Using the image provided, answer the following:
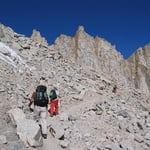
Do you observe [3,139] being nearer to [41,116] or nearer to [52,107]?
[41,116]

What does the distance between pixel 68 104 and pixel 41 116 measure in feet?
13.6

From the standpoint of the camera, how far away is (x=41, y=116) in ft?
40.3

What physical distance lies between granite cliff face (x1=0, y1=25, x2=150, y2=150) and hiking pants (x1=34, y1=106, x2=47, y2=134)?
37 centimetres

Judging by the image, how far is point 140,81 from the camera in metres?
123

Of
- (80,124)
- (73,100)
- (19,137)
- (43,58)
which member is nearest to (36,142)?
(19,137)

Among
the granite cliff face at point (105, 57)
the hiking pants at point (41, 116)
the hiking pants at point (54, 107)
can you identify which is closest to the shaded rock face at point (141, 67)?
the granite cliff face at point (105, 57)

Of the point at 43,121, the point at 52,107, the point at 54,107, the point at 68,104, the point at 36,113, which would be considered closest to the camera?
the point at 43,121

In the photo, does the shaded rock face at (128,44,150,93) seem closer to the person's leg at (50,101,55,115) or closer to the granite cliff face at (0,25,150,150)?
the granite cliff face at (0,25,150,150)

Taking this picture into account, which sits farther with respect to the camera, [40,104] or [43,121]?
[40,104]

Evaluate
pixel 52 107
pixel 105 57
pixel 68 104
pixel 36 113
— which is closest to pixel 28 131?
pixel 36 113

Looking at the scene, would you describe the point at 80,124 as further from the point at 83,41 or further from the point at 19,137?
the point at 83,41

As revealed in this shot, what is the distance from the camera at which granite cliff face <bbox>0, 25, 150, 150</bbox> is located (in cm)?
1208

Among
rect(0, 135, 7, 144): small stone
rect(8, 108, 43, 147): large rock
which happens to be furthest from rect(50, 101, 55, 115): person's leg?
rect(0, 135, 7, 144): small stone

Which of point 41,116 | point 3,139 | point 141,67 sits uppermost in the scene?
point 141,67
